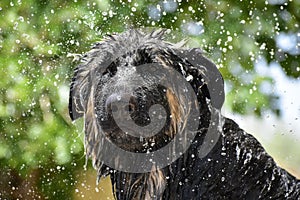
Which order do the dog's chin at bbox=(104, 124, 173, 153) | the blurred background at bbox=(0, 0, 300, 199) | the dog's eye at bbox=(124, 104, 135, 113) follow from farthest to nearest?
the blurred background at bbox=(0, 0, 300, 199) < the dog's chin at bbox=(104, 124, 173, 153) < the dog's eye at bbox=(124, 104, 135, 113)

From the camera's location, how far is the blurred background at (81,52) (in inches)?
235

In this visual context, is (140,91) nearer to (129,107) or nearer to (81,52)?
(129,107)

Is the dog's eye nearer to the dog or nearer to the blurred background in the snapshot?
the dog

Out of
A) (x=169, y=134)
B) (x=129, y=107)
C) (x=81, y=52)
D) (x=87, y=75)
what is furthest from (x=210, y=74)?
(x=81, y=52)

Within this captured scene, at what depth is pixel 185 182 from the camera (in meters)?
3.28

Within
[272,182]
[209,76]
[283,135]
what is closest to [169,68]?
[209,76]

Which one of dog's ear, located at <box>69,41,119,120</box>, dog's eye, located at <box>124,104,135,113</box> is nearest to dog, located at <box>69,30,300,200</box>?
dog's ear, located at <box>69,41,119,120</box>

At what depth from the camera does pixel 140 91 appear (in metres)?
3.01

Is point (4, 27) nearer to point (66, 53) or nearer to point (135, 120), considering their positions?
point (66, 53)

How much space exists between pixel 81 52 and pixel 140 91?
3088 mm

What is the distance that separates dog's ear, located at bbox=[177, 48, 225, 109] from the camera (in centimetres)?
317

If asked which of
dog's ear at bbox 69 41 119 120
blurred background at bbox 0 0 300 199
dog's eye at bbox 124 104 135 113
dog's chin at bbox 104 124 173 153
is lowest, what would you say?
dog's chin at bbox 104 124 173 153

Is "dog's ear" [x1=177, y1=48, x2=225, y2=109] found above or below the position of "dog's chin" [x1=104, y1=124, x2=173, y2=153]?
above

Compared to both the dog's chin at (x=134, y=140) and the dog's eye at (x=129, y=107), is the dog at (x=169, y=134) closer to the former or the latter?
the dog's chin at (x=134, y=140)
